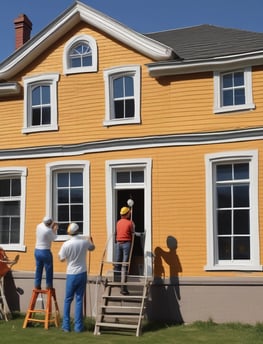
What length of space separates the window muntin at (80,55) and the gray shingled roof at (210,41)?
2.36 metres

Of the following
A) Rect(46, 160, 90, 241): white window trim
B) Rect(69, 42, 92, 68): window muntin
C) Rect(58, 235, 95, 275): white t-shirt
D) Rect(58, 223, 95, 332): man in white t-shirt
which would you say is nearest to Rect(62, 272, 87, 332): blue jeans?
Rect(58, 223, 95, 332): man in white t-shirt

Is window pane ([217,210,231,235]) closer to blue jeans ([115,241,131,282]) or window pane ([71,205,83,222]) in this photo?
blue jeans ([115,241,131,282])

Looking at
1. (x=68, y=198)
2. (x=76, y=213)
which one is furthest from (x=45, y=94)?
(x=76, y=213)

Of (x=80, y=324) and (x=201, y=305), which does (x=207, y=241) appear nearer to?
(x=201, y=305)

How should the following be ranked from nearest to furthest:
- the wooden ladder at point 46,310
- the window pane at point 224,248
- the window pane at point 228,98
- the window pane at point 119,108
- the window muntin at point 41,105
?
the wooden ladder at point 46,310
the window pane at point 224,248
the window pane at point 228,98
the window pane at point 119,108
the window muntin at point 41,105

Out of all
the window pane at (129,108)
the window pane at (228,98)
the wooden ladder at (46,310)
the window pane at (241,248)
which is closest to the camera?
the wooden ladder at (46,310)

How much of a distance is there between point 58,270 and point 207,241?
4.14 m

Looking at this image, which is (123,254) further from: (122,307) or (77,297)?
(77,297)

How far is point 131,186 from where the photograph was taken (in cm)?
1366

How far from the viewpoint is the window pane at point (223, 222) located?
12.7 meters

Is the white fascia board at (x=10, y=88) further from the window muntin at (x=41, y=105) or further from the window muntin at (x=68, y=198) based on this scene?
the window muntin at (x=68, y=198)

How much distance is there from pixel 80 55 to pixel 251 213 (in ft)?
21.0

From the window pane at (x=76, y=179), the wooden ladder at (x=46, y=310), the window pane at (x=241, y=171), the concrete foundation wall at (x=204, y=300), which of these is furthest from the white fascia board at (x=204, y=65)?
the wooden ladder at (x=46, y=310)

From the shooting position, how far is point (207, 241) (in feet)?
41.5
